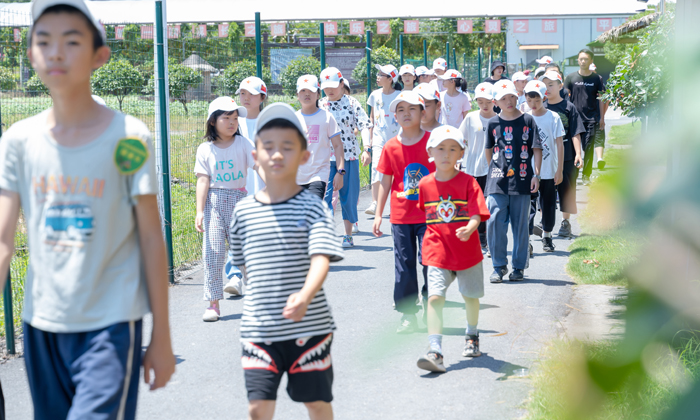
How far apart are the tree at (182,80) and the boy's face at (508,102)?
344 centimetres

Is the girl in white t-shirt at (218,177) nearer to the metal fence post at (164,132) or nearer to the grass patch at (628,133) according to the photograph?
the metal fence post at (164,132)

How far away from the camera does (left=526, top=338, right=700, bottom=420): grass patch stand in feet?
1.58

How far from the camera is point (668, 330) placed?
497 mm

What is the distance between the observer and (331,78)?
27.7 ft

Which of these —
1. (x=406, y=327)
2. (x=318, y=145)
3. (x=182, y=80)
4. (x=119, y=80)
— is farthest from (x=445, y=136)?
(x=119, y=80)

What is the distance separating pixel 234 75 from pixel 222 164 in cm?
383

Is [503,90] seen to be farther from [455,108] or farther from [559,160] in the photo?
[455,108]

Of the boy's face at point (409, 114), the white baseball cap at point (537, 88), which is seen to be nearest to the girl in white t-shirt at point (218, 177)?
the boy's face at point (409, 114)

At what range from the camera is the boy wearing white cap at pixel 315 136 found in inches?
296

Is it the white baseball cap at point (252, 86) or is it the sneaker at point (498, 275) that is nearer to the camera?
the white baseball cap at point (252, 86)

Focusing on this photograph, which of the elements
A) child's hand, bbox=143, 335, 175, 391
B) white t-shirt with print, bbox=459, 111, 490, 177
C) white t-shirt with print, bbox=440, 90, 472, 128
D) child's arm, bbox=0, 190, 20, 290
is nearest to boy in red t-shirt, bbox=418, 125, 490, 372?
child's hand, bbox=143, 335, 175, 391

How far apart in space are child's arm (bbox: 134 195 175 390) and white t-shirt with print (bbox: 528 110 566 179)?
6.25 m

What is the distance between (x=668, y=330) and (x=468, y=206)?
4.54 meters

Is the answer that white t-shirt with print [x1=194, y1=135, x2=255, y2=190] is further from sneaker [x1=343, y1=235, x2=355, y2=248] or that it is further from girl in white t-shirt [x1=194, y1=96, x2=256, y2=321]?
sneaker [x1=343, y1=235, x2=355, y2=248]
